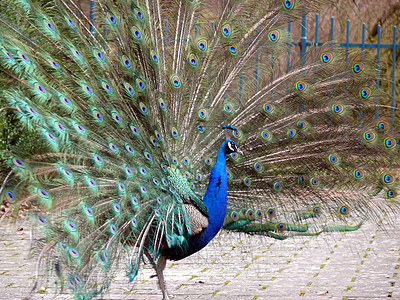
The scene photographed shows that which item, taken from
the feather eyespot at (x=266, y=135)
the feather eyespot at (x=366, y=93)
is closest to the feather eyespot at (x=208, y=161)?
the feather eyespot at (x=266, y=135)

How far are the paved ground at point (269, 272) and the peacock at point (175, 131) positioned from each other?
500 mm

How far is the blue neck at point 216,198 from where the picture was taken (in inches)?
183

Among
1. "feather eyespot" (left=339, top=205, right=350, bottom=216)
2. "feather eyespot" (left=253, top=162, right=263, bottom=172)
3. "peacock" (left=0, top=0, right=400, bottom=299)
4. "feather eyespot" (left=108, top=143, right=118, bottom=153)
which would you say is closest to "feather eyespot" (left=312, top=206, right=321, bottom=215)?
"peacock" (left=0, top=0, right=400, bottom=299)

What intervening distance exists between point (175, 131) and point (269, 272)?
1.75 metres

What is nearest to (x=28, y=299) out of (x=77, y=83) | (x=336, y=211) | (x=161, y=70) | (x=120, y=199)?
(x=120, y=199)

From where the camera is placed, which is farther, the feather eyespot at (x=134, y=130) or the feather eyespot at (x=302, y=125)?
the feather eyespot at (x=302, y=125)

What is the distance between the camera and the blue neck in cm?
464

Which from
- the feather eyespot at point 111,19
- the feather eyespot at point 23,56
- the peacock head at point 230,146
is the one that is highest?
the feather eyespot at point 111,19

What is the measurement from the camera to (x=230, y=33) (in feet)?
17.3

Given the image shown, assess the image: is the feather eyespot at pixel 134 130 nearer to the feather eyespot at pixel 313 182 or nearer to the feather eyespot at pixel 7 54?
the feather eyespot at pixel 7 54

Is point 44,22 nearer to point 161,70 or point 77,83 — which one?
point 77,83

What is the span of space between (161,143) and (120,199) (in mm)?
632

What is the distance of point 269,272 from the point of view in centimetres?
579

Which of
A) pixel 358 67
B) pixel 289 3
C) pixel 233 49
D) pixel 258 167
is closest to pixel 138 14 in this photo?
pixel 233 49
